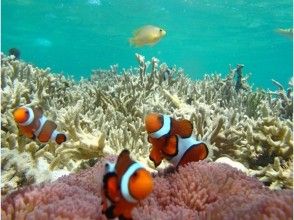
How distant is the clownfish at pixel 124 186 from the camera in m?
1.85

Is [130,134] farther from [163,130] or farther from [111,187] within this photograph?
[111,187]

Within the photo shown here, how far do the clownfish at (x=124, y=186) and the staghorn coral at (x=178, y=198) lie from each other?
0.45 metres

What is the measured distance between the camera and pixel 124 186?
1863 millimetres

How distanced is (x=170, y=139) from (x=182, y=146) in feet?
0.44

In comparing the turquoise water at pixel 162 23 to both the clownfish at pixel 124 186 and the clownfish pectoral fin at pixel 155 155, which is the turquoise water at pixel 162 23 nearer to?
the clownfish pectoral fin at pixel 155 155

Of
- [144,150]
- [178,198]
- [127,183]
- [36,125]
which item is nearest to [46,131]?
[36,125]

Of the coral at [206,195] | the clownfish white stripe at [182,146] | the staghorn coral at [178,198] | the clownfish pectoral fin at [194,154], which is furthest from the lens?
the clownfish pectoral fin at [194,154]

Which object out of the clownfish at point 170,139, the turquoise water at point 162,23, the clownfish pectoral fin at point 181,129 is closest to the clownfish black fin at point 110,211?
the clownfish at point 170,139

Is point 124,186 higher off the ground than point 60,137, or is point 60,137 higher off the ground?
point 60,137

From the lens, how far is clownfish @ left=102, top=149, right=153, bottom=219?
1847 millimetres

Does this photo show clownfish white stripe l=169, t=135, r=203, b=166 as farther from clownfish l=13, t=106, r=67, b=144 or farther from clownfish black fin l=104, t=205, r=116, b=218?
clownfish l=13, t=106, r=67, b=144

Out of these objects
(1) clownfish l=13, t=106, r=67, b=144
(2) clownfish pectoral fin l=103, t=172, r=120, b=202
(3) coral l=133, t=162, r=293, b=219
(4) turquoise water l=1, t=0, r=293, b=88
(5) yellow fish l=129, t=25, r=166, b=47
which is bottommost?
(3) coral l=133, t=162, r=293, b=219

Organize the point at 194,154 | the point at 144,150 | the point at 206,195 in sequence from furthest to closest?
the point at 144,150, the point at 194,154, the point at 206,195

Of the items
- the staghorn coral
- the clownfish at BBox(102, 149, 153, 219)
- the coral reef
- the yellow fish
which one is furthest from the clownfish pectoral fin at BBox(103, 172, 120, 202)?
the yellow fish
